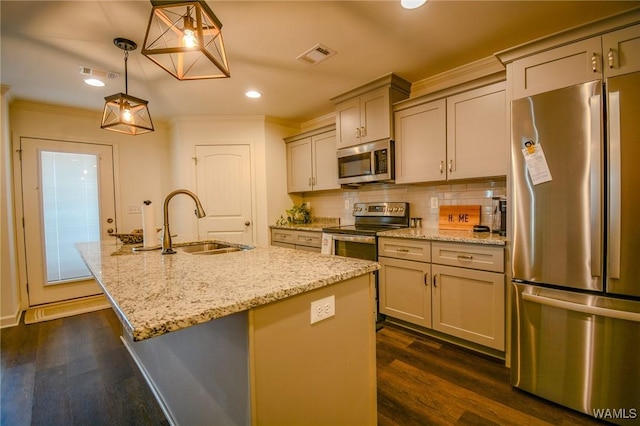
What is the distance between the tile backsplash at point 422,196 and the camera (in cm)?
256

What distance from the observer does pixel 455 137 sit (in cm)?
245

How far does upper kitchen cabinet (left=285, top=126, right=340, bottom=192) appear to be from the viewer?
3568mm

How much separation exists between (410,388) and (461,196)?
1.76 m

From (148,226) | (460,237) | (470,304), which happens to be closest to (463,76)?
(460,237)

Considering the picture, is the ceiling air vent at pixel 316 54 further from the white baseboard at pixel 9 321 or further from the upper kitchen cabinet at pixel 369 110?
the white baseboard at pixel 9 321

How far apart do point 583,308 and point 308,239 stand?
2504mm

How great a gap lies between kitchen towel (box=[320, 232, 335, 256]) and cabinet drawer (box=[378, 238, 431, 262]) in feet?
1.94

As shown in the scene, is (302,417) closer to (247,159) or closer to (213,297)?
(213,297)

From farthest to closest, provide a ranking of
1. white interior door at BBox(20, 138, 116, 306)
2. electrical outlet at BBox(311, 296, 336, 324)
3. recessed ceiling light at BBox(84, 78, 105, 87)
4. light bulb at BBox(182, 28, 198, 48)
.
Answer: white interior door at BBox(20, 138, 116, 306), recessed ceiling light at BBox(84, 78, 105, 87), light bulb at BBox(182, 28, 198, 48), electrical outlet at BBox(311, 296, 336, 324)

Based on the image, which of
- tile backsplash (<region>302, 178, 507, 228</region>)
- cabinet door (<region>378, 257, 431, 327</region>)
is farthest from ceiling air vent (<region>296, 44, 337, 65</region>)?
cabinet door (<region>378, 257, 431, 327</region>)

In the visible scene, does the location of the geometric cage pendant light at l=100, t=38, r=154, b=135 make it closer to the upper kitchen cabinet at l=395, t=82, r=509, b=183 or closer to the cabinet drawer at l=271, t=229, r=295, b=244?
the cabinet drawer at l=271, t=229, r=295, b=244

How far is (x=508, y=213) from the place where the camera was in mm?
1840

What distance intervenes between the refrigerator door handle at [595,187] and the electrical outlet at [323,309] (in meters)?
1.47

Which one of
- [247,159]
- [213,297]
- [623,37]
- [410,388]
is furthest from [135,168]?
[623,37]
